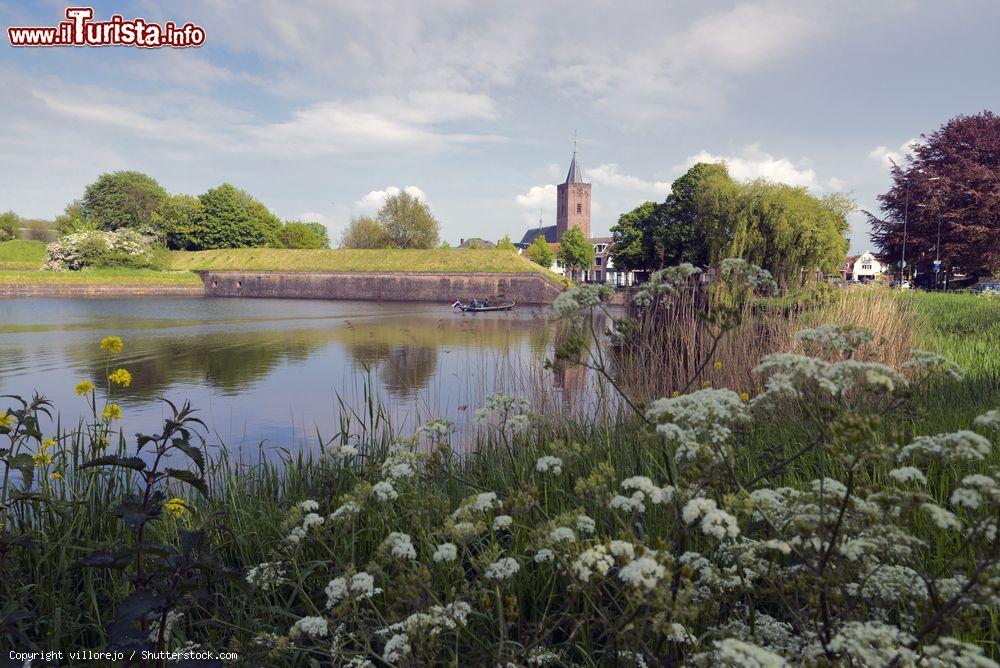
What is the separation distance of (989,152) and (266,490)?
137 ft

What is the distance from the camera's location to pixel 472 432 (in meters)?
7.77

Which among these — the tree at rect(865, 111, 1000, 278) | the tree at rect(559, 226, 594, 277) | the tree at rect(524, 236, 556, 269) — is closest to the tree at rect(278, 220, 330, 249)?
the tree at rect(524, 236, 556, 269)

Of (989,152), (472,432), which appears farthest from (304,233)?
(472,432)

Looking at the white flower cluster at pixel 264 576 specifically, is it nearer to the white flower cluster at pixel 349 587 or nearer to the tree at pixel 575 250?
the white flower cluster at pixel 349 587

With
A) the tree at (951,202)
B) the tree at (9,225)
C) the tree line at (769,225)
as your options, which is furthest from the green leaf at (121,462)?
the tree at (9,225)

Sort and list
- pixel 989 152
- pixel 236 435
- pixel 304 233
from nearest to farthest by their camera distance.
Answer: pixel 236 435
pixel 989 152
pixel 304 233

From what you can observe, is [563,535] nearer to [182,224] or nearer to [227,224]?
[227,224]

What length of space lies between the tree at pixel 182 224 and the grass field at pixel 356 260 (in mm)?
2963

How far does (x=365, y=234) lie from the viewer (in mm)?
79875

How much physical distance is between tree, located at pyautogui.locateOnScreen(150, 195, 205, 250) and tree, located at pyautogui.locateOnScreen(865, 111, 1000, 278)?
69691 millimetres

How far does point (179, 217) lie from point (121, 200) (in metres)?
13.9

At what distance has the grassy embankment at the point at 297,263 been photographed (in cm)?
5681

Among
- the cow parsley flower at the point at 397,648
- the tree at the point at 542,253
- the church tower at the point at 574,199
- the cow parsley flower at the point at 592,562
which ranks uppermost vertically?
the church tower at the point at 574,199

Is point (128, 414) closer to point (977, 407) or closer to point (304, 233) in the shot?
point (977, 407)
